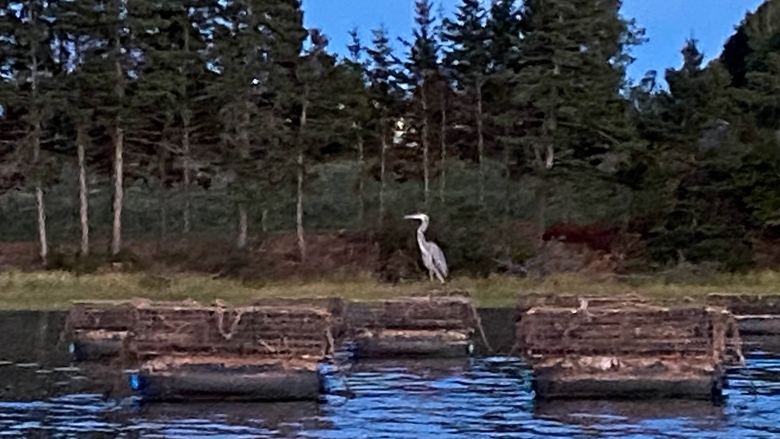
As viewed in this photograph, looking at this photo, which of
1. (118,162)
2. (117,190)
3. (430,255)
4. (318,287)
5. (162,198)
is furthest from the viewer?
(162,198)

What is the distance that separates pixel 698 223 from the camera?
53906 millimetres

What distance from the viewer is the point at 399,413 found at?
21531 mm

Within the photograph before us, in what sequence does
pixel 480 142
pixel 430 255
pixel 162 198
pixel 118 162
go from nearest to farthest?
1. pixel 430 255
2. pixel 118 162
3. pixel 162 198
4. pixel 480 142

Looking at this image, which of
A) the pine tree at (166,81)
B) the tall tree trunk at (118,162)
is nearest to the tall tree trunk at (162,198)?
the pine tree at (166,81)

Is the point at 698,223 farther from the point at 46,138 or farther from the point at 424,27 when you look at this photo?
the point at 46,138

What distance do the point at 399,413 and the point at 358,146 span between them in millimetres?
42388

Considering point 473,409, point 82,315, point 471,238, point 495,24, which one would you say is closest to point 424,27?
point 495,24

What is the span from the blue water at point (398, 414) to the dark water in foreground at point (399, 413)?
0.05ft

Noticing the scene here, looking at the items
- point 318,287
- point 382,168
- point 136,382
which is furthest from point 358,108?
point 136,382

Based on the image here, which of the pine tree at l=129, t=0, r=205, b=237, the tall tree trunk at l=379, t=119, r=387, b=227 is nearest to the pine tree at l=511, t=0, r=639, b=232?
the tall tree trunk at l=379, t=119, r=387, b=227

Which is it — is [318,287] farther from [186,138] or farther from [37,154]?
[37,154]

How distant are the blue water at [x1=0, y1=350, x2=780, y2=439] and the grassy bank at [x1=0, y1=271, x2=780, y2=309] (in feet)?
51.4

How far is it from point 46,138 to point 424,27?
18.0 meters

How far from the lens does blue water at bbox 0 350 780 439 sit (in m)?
19.5
